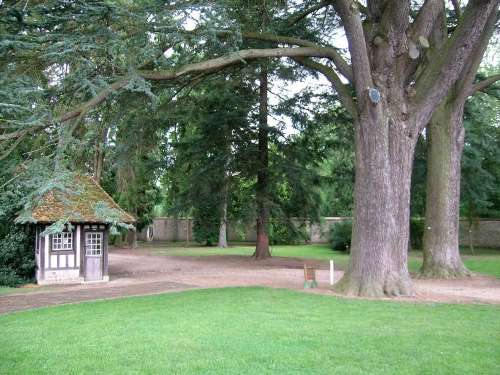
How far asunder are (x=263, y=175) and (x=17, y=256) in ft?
40.5

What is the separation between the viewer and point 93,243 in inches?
763

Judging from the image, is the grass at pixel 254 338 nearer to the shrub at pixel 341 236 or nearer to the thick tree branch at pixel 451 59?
the thick tree branch at pixel 451 59

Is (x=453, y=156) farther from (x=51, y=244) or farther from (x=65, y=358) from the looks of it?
(x=65, y=358)

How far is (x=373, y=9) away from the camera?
1543cm

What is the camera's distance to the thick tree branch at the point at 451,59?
13180 millimetres

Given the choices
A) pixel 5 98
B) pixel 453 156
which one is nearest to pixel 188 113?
pixel 453 156

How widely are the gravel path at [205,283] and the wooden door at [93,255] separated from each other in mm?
766

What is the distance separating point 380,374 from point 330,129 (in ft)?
71.5

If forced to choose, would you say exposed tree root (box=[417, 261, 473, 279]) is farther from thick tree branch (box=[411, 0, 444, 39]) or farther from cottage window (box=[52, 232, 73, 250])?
cottage window (box=[52, 232, 73, 250])

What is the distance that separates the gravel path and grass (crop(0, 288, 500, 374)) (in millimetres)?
1852

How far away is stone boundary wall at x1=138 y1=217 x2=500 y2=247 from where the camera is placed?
124ft

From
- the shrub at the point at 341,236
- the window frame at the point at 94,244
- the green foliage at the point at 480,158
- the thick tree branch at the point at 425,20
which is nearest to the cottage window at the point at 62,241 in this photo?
the window frame at the point at 94,244

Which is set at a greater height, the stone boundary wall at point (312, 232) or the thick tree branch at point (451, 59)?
the thick tree branch at point (451, 59)

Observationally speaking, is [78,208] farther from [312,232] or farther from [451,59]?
[312,232]
